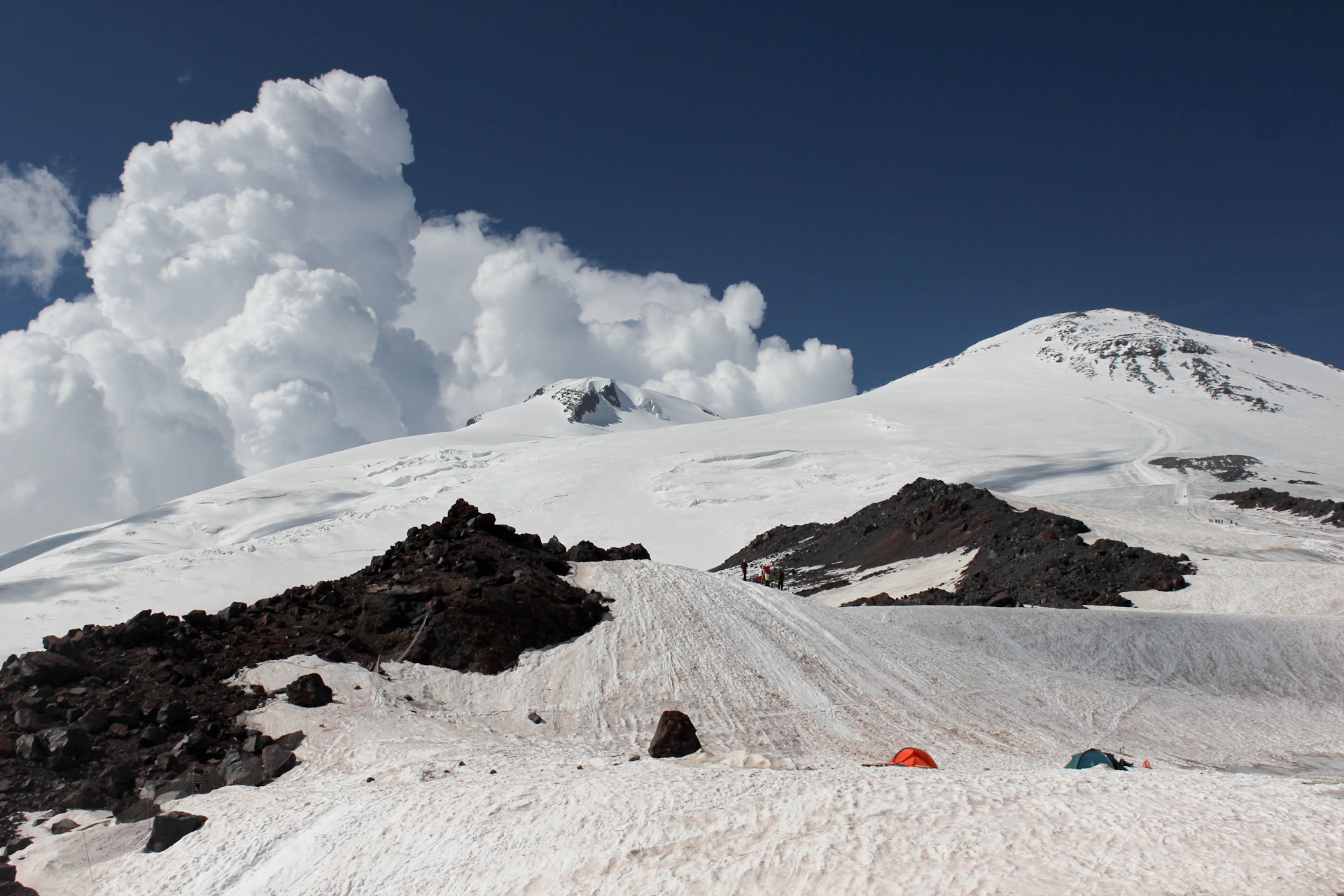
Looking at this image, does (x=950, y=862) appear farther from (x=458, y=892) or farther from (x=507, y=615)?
(x=507, y=615)

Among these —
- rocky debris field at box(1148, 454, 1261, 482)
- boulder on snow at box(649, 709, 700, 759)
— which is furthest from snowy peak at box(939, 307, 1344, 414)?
boulder on snow at box(649, 709, 700, 759)

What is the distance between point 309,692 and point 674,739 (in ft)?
14.7

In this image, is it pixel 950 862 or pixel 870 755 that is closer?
pixel 950 862

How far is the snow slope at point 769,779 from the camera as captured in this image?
16.4 feet

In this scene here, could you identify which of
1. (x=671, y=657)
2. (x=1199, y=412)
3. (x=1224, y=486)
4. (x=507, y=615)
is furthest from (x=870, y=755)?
(x=1199, y=412)

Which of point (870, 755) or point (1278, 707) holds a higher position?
point (870, 755)

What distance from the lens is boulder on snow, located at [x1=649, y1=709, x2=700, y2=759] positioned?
27.8 feet

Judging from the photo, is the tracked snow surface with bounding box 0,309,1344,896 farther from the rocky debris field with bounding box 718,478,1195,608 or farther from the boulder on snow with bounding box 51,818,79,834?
the rocky debris field with bounding box 718,478,1195,608

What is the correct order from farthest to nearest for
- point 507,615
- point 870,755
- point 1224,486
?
point 1224,486
point 507,615
point 870,755

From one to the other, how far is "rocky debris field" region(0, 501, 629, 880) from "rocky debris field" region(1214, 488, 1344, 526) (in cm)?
3507

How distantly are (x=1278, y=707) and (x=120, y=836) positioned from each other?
1718 centimetres

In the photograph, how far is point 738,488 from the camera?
5953 cm

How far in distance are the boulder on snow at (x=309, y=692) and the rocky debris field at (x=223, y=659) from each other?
0.06ft

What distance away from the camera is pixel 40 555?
168 feet
